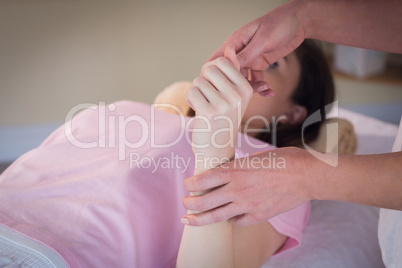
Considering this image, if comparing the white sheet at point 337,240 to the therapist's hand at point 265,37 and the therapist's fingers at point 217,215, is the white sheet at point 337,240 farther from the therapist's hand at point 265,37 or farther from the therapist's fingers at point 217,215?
the therapist's hand at point 265,37

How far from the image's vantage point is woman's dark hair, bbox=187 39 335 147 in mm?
1347

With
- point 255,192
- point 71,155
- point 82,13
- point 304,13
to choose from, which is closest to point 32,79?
point 82,13

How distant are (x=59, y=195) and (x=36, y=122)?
1741mm

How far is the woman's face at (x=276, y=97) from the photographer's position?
4.21ft

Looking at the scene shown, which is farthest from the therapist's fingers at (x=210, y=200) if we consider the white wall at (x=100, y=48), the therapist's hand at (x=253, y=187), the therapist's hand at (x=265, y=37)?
the white wall at (x=100, y=48)

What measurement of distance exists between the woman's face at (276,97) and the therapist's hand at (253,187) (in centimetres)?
48

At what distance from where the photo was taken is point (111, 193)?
945mm

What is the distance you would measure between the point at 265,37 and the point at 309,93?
1.40 ft

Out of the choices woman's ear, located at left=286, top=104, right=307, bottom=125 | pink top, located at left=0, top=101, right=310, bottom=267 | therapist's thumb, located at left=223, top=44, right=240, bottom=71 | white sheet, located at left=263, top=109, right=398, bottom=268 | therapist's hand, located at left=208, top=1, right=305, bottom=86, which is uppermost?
therapist's hand, located at left=208, top=1, right=305, bottom=86

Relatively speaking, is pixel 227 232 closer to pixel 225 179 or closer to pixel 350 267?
pixel 225 179

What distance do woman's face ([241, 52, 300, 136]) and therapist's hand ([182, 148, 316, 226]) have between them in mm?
483

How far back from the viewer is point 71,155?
1074 millimetres

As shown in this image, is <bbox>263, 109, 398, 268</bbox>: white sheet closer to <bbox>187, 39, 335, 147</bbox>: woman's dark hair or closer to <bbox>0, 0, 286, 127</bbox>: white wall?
<bbox>187, 39, 335, 147</bbox>: woman's dark hair

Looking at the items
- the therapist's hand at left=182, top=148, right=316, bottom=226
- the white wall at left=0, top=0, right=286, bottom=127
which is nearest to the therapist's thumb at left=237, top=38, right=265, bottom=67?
the therapist's hand at left=182, top=148, right=316, bottom=226
